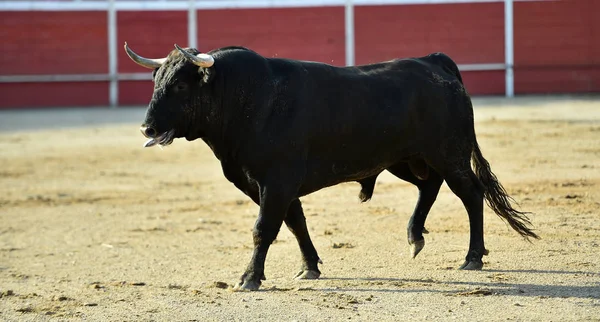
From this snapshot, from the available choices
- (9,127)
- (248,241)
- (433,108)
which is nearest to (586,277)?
(433,108)

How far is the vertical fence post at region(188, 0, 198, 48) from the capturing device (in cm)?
1962

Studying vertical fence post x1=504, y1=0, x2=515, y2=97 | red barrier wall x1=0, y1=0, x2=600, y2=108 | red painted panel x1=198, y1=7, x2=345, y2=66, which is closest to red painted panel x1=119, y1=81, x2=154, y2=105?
red barrier wall x1=0, y1=0, x2=600, y2=108

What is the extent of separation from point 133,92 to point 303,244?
46.3 ft

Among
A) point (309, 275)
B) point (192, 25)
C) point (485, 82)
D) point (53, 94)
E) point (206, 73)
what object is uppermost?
point (206, 73)

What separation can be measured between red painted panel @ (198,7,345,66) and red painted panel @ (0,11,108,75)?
210 cm

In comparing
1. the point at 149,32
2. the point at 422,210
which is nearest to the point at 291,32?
the point at 149,32

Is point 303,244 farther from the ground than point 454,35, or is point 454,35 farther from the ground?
point 454,35

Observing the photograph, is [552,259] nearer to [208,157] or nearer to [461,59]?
[208,157]

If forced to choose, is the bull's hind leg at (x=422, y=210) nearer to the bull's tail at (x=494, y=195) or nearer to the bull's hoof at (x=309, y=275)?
the bull's tail at (x=494, y=195)

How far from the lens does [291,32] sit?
19.3 m

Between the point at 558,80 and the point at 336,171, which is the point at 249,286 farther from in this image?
the point at 558,80

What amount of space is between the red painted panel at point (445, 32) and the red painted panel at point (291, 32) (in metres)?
0.78

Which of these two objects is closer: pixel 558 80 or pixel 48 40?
pixel 558 80

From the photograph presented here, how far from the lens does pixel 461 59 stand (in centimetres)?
1892
